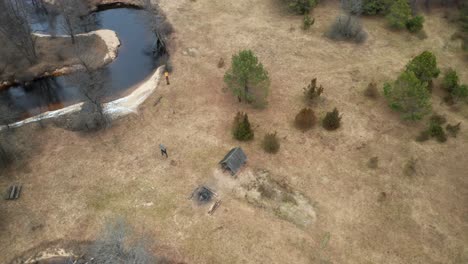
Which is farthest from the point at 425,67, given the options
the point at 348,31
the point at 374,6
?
the point at 374,6

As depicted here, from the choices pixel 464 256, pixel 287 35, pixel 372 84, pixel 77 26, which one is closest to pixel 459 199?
pixel 464 256

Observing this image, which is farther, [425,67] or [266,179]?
[425,67]

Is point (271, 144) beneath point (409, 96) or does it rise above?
beneath

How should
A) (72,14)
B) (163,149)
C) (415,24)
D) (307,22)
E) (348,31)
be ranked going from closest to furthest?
(163,149) → (348,31) → (415,24) → (307,22) → (72,14)

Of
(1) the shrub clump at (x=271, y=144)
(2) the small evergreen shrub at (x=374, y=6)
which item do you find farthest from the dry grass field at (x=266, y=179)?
(2) the small evergreen shrub at (x=374, y=6)

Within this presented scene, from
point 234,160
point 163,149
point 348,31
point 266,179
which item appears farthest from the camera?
point 348,31

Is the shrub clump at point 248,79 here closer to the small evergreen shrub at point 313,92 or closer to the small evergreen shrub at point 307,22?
the small evergreen shrub at point 313,92

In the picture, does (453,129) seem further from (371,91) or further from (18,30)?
(18,30)
